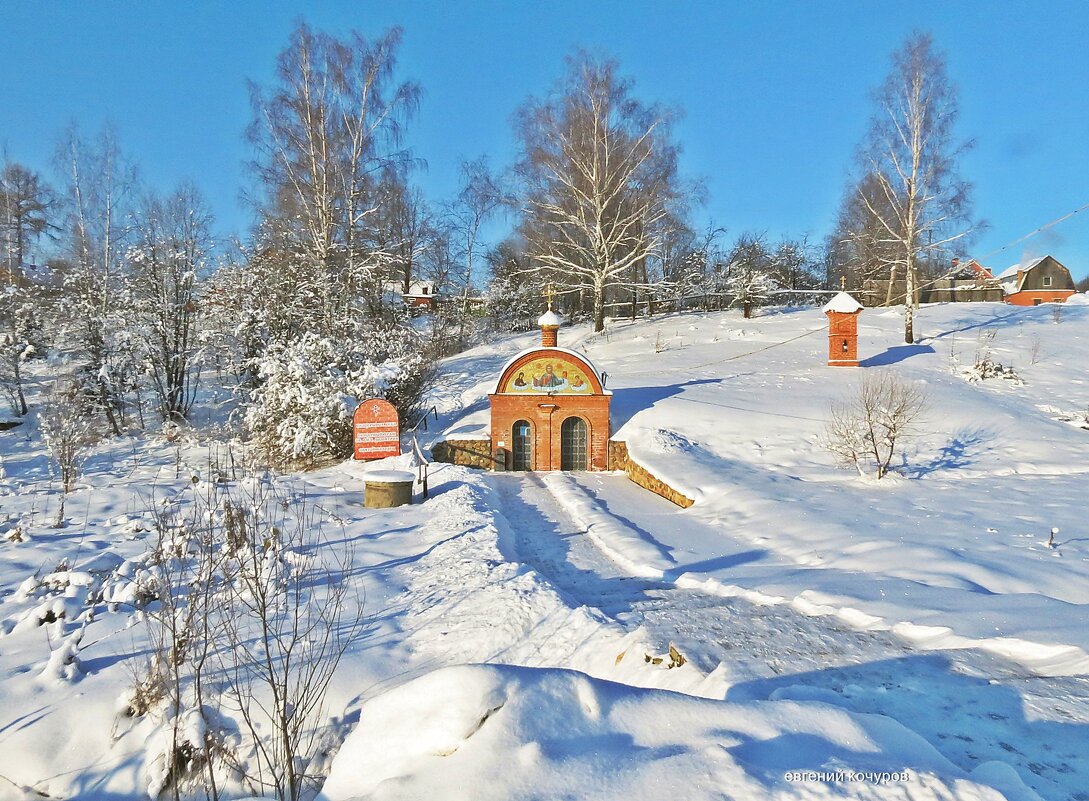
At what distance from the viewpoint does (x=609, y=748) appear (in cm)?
260

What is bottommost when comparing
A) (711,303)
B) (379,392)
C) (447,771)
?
(447,771)

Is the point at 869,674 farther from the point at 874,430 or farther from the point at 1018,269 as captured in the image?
the point at 1018,269

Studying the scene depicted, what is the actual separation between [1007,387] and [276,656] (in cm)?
2208

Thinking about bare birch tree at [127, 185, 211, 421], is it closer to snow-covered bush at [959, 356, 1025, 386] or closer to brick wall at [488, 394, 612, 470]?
brick wall at [488, 394, 612, 470]

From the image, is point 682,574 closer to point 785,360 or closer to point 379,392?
point 379,392

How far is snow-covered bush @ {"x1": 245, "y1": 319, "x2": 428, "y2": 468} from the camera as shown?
581 inches

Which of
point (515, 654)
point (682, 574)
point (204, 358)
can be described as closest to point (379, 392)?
point (204, 358)

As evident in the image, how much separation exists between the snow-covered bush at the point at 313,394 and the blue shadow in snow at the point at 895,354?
1593 cm

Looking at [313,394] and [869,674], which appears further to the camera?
[313,394]

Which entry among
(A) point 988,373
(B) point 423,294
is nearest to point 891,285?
(A) point 988,373

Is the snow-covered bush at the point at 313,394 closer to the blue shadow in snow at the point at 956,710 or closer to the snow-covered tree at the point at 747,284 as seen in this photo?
the blue shadow in snow at the point at 956,710

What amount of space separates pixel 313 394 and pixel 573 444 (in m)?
6.70

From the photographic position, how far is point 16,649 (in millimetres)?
5094

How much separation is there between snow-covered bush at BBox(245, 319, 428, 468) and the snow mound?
40.7ft
